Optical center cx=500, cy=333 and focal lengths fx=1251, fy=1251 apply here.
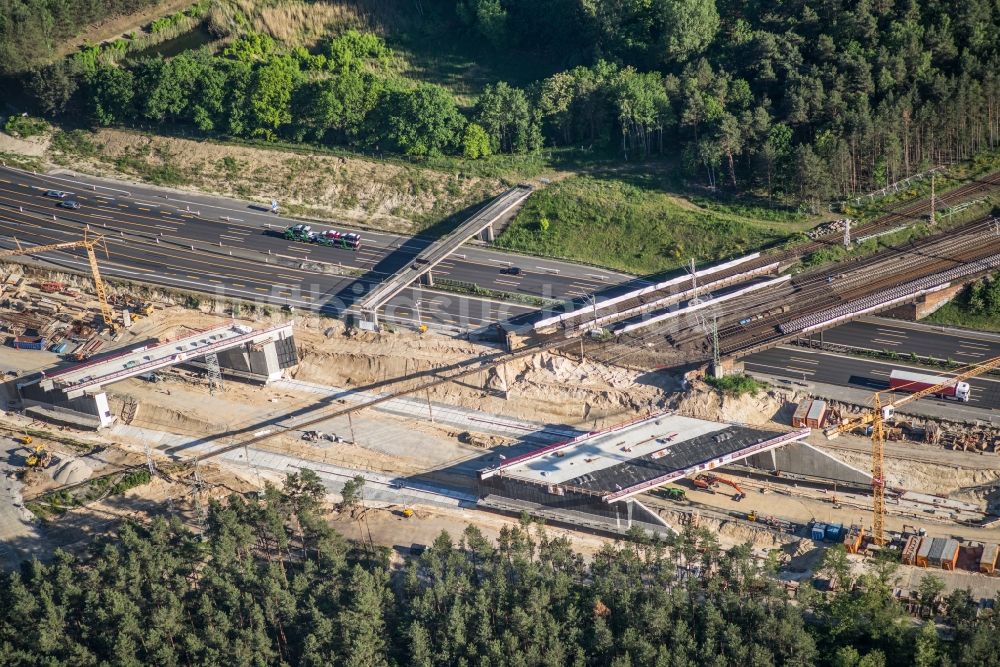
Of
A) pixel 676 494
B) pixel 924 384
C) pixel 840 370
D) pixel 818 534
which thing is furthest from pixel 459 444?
pixel 924 384

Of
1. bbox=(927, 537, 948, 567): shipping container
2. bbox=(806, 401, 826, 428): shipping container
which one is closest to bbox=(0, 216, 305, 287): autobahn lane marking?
bbox=(806, 401, 826, 428): shipping container

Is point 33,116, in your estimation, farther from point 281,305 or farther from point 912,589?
point 912,589

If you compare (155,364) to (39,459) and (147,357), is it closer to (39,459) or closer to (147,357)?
(147,357)

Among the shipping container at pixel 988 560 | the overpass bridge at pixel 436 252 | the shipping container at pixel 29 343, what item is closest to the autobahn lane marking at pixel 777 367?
the shipping container at pixel 988 560

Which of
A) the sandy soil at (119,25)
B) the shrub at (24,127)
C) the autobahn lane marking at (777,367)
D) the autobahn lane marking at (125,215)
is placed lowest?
the autobahn lane marking at (777,367)

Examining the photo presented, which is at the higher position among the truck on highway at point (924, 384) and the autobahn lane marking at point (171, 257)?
the autobahn lane marking at point (171, 257)

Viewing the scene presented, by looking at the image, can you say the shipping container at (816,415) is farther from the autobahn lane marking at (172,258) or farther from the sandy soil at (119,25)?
the sandy soil at (119,25)

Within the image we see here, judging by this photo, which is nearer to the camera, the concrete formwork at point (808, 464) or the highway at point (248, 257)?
the concrete formwork at point (808, 464)
